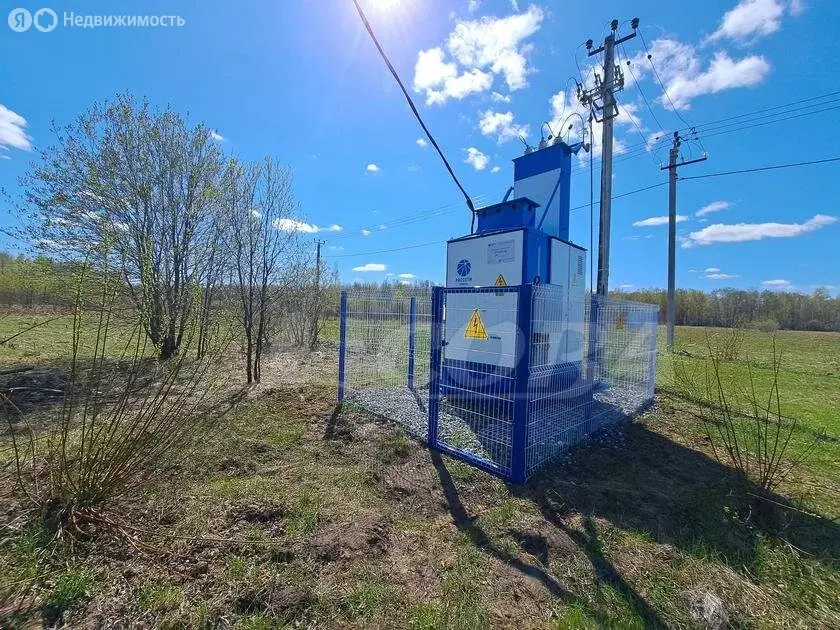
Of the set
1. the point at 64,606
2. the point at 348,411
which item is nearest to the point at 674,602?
the point at 64,606

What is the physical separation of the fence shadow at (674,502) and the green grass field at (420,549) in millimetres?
16

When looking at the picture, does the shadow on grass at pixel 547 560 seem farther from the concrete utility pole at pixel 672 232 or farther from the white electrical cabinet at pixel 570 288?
the concrete utility pole at pixel 672 232

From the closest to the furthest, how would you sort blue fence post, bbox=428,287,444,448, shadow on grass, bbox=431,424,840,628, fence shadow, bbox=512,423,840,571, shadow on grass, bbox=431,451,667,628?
1. shadow on grass, bbox=431,451,667,628
2. shadow on grass, bbox=431,424,840,628
3. fence shadow, bbox=512,423,840,571
4. blue fence post, bbox=428,287,444,448

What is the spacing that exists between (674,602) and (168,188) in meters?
10.2

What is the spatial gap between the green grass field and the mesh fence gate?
17.4 inches

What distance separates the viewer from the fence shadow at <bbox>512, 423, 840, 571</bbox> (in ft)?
7.88

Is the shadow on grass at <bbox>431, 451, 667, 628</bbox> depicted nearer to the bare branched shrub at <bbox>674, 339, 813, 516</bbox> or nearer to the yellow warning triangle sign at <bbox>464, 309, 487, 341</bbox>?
the bare branched shrub at <bbox>674, 339, 813, 516</bbox>

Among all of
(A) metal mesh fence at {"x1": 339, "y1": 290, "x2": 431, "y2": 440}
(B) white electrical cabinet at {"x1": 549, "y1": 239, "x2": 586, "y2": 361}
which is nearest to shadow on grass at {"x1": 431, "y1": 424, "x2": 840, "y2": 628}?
(B) white electrical cabinet at {"x1": 549, "y1": 239, "x2": 586, "y2": 361}

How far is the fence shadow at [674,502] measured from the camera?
2402 millimetres

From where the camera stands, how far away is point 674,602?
1.90m

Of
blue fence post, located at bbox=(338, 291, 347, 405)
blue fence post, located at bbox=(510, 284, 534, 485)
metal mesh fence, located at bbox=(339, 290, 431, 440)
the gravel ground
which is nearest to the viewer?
blue fence post, located at bbox=(510, 284, 534, 485)

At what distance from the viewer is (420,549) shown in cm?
226

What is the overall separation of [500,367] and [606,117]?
6.66 m

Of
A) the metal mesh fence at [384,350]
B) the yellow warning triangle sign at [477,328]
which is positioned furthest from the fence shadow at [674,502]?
the metal mesh fence at [384,350]
